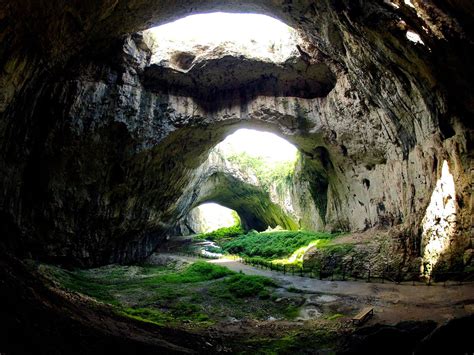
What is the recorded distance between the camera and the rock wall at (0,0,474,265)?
10.3m

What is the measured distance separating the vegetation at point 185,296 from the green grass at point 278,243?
760 cm

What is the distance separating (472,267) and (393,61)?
720 cm

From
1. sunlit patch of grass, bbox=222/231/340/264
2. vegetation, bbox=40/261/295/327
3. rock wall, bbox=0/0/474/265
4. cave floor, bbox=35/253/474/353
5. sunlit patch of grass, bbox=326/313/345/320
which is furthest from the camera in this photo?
sunlit patch of grass, bbox=222/231/340/264

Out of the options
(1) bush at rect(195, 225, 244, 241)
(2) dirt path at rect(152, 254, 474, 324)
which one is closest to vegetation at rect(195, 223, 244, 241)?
(1) bush at rect(195, 225, 244, 241)

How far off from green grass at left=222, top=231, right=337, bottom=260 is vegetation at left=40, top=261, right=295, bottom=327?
760 centimetres

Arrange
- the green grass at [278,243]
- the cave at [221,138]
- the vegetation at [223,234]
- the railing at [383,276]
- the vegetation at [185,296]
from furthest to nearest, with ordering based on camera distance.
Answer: the vegetation at [223,234] < the green grass at [278,243] < the railing at [383,276] < the vegetation at [185,296] < the cave at [221,138]

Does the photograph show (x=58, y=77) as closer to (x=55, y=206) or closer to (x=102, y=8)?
(x=102, y=8)

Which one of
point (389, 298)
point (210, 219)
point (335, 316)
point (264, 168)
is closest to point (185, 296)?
point (335, 316)

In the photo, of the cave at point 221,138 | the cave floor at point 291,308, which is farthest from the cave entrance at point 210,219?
the cave floor at point 291,308

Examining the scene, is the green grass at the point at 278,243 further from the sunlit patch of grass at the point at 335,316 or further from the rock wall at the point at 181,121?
the sunlit patch of grass at the point at 335,316

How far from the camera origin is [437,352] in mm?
5102

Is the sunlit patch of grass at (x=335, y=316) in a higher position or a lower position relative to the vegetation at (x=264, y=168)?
lower

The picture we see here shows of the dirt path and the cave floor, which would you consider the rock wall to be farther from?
the cave floor

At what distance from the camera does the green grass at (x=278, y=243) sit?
23.6 metres
